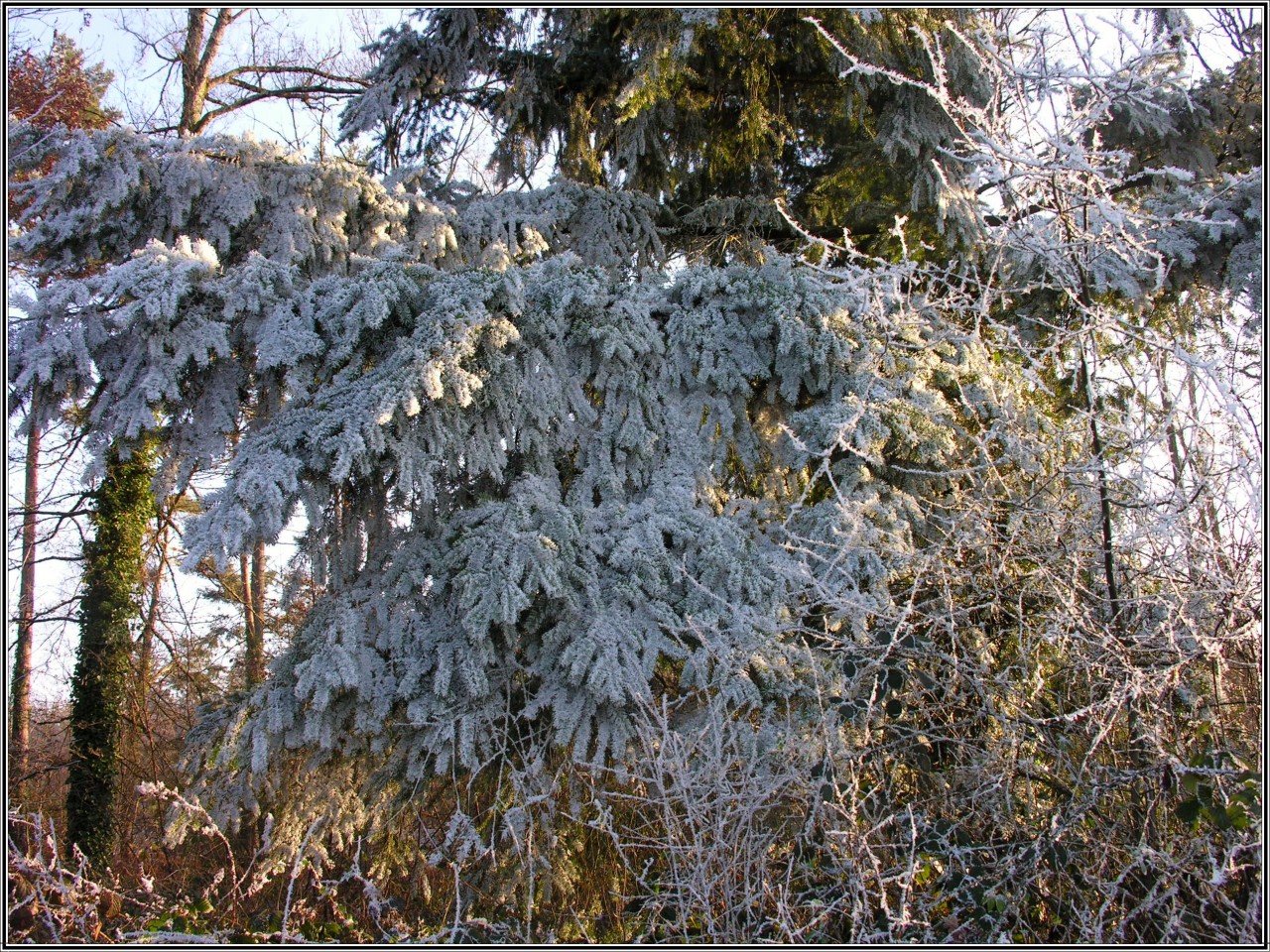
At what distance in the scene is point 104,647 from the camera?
723 centimetres

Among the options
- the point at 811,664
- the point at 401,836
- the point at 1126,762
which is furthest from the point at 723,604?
the point at 401,836

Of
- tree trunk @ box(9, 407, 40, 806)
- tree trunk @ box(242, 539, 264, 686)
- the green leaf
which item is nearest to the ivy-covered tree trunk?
tree trunk @ box(9, 407, 40, 806)

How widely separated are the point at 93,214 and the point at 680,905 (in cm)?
480

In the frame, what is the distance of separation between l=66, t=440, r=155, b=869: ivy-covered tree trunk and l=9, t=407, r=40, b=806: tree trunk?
2.42 feet

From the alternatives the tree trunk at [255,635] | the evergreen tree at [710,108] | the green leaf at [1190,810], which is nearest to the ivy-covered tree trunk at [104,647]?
the tree trunk at [255,635]

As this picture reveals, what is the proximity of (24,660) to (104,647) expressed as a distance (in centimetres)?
244

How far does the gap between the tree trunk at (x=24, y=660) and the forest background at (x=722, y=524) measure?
10.2 feet

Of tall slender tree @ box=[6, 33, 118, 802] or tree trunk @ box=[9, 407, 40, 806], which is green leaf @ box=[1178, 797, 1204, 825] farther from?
tall slender tree @ box=[6, 33, 118, 802]

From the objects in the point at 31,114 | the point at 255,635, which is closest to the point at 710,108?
the point at 31,114

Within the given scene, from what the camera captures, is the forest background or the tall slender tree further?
the tall slender tree

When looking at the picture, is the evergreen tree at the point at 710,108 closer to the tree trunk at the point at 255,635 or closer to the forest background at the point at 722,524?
the forest background at the point at 722,524

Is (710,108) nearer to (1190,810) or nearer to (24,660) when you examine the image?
(1190,810)

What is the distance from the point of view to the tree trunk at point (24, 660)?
311 inches

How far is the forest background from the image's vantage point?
128 inches
